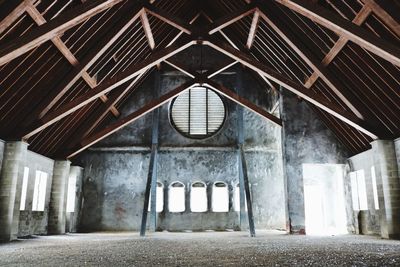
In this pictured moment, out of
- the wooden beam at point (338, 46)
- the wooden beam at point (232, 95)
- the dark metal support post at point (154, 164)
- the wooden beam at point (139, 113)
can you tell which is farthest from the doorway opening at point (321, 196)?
the wooden beam at point (139, 113)

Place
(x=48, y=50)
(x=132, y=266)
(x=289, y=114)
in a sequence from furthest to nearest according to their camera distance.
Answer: (x=289, y=114), (x=48, y=50), (x=132, y=266)

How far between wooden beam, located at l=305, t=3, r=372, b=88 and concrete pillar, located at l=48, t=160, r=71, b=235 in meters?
9.05

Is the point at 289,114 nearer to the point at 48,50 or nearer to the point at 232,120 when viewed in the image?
the point at 232,120

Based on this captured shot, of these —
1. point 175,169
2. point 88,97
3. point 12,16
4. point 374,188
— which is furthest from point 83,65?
point 374,188

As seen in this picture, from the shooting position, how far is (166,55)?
933 centimetres

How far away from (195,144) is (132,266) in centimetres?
999

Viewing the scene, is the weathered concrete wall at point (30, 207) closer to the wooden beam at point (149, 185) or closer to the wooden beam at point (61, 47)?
the wooden beam at point (61, 47)

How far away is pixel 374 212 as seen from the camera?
9.98 metres

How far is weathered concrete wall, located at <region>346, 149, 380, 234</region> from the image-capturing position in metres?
10.0

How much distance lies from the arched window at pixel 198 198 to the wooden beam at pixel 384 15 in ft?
31.2

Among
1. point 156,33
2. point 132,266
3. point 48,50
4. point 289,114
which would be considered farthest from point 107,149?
point 132,266

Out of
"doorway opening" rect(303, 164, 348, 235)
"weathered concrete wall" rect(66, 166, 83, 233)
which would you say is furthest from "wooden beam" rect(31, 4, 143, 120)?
"doorway opening" rect(303, 164, 348, 235)

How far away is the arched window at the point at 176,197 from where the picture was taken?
1367 centimetres

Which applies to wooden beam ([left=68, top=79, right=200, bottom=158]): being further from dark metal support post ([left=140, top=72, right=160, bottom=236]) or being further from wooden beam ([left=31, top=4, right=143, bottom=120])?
wooden beam ([left=31, top=4, right=143, bottom=120])
